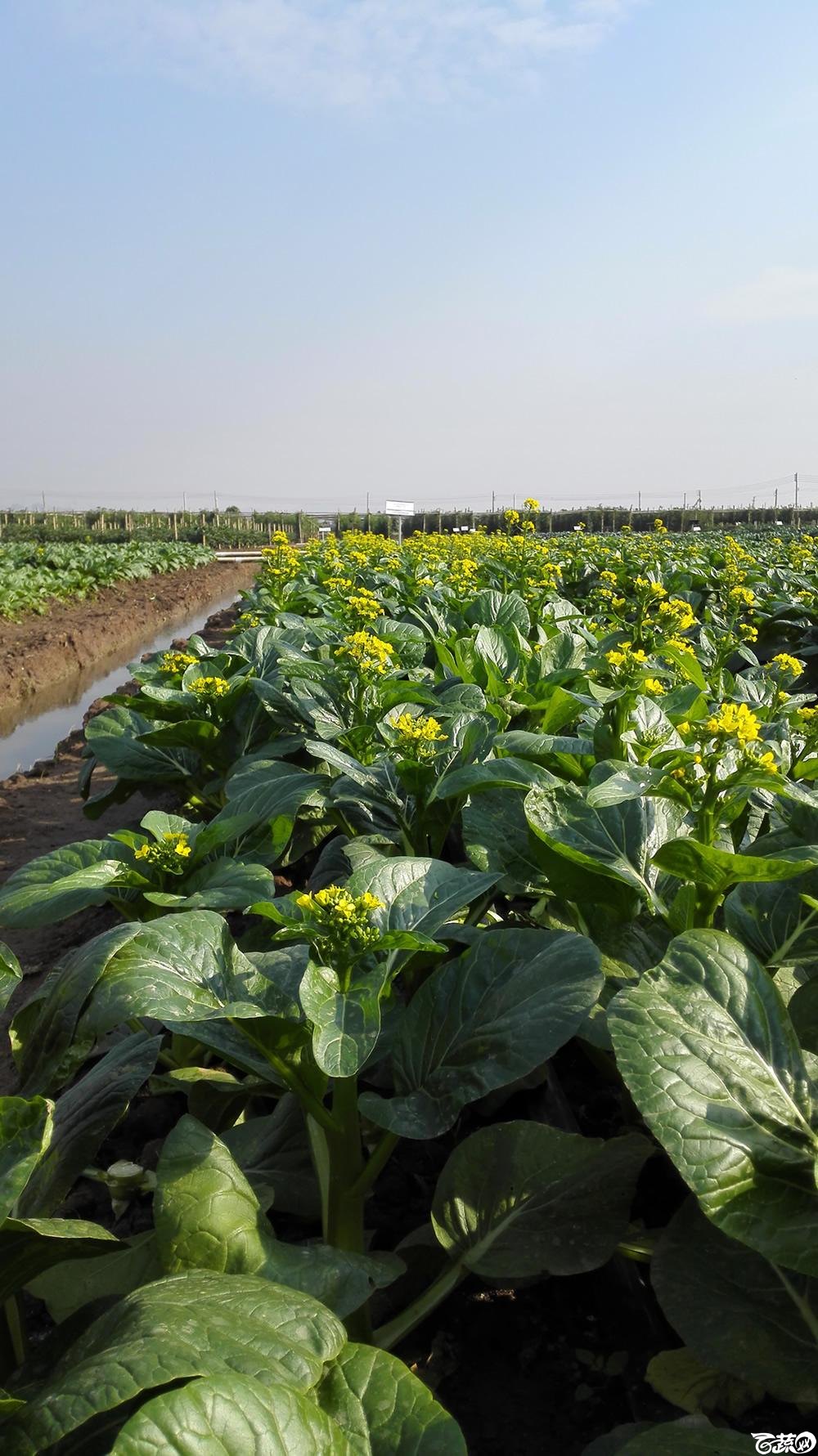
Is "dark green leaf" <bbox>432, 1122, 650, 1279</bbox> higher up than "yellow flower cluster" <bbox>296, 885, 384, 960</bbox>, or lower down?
lower down

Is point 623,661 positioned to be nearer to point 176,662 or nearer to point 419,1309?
point 419,1309

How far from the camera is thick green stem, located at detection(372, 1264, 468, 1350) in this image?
1573 millimetres

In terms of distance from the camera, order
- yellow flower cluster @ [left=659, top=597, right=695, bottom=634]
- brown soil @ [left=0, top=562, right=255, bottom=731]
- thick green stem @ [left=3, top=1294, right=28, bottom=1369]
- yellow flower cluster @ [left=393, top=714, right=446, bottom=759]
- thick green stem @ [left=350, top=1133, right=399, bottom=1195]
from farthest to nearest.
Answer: brown soil @ [left=0, top=562, right=255, bottom=731], yellow flower cluster @ [left=659, top=597, right=695, bottom=634], yellow flower cluster @ [left=393, top=714, right=446, bottom=759], thick green stem @ [left=350, top=1133, right=399, bottom=1195], thick green stem @ [left=3, top=1294, right=28, bottom=1369]

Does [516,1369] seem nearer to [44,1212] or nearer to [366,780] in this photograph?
[44,1212]

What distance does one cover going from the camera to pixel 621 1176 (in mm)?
1595

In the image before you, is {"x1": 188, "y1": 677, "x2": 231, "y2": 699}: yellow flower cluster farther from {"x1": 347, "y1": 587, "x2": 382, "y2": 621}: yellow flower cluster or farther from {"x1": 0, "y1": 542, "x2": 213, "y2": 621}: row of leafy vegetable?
{"x1": 0, "y1": 542, "x2": 213, "y2": 621}: row of leafy vegetable

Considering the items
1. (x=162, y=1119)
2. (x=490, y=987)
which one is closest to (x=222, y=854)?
(x=162, y=1119)

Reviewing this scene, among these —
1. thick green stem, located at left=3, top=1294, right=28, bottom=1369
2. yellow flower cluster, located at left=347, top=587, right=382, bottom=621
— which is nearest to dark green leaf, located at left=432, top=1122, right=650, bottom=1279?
thick green stem, located at left=3, top=1294, right=28, bottom=1369

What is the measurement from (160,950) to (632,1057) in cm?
80

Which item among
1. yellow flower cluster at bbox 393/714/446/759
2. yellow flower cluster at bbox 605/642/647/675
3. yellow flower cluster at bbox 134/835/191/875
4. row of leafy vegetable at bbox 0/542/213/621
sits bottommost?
yellow flower cluster at bbox 134/835/191/875

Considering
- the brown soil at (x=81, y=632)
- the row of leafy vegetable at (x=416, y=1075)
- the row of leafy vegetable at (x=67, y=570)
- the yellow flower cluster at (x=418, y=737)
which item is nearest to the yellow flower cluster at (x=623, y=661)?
the row of leafy vegetable at (x=416, y=1075)

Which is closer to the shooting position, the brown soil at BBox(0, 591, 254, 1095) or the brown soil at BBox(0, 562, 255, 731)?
the brown soil at BBox(0, 591, 254, 1095)

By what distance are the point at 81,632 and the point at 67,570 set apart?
8153mm

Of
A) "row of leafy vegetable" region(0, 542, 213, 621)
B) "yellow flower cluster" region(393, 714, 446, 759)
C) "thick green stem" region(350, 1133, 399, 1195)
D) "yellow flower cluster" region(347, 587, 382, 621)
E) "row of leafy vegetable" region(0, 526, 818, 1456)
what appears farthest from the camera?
"row of leafy vegetable" region(0, 542, 213, 621)
